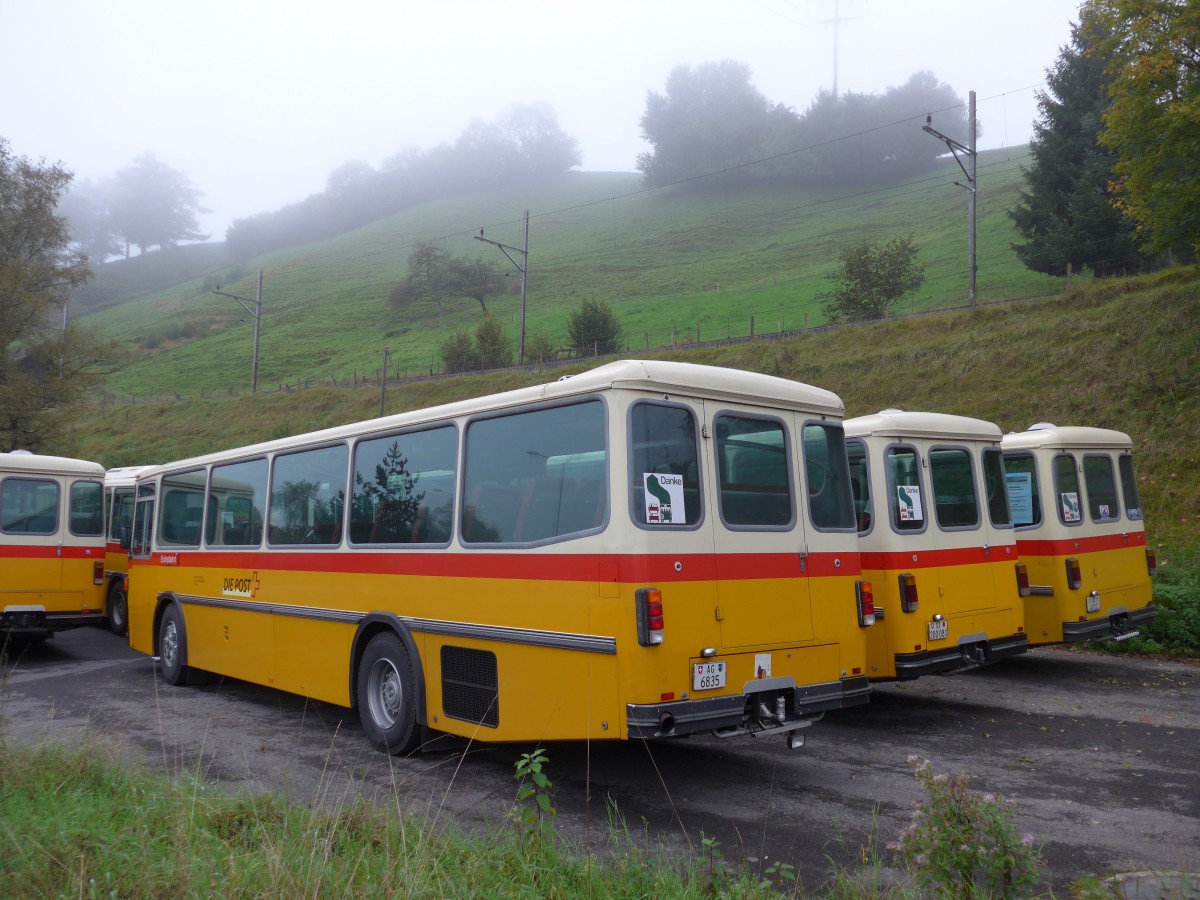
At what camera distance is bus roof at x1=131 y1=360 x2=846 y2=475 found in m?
5.91

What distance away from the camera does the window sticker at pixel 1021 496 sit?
10758mm

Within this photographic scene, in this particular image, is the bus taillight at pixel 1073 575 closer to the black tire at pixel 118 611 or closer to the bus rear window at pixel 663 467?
the bus rear window at pixel 663 467

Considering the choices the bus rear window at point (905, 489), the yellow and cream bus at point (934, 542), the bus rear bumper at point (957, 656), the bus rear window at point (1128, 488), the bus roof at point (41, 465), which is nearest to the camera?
the bus rear bumper at point (957, 656)

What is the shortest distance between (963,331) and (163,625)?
23330mm

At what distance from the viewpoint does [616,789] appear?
6.57 meters

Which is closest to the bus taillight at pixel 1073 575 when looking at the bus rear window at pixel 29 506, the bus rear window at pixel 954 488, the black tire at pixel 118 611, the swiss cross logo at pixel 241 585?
the bus rear window at pixel 954 488

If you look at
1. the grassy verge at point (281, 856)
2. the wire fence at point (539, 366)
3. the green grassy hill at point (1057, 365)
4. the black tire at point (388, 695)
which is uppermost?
the wire fence at point (539, 366)

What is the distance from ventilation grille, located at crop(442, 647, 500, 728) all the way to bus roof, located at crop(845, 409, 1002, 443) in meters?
4.03

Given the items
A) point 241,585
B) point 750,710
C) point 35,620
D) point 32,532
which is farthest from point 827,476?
point 32,532

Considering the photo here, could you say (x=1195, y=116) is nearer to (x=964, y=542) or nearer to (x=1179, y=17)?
(x=1179, y=17)

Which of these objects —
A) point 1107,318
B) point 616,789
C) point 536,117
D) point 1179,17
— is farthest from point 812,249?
point 536,117

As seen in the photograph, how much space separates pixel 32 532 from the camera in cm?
1354

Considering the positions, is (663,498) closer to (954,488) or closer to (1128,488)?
(954,488)

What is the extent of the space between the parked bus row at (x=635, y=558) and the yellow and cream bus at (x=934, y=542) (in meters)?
0.03
